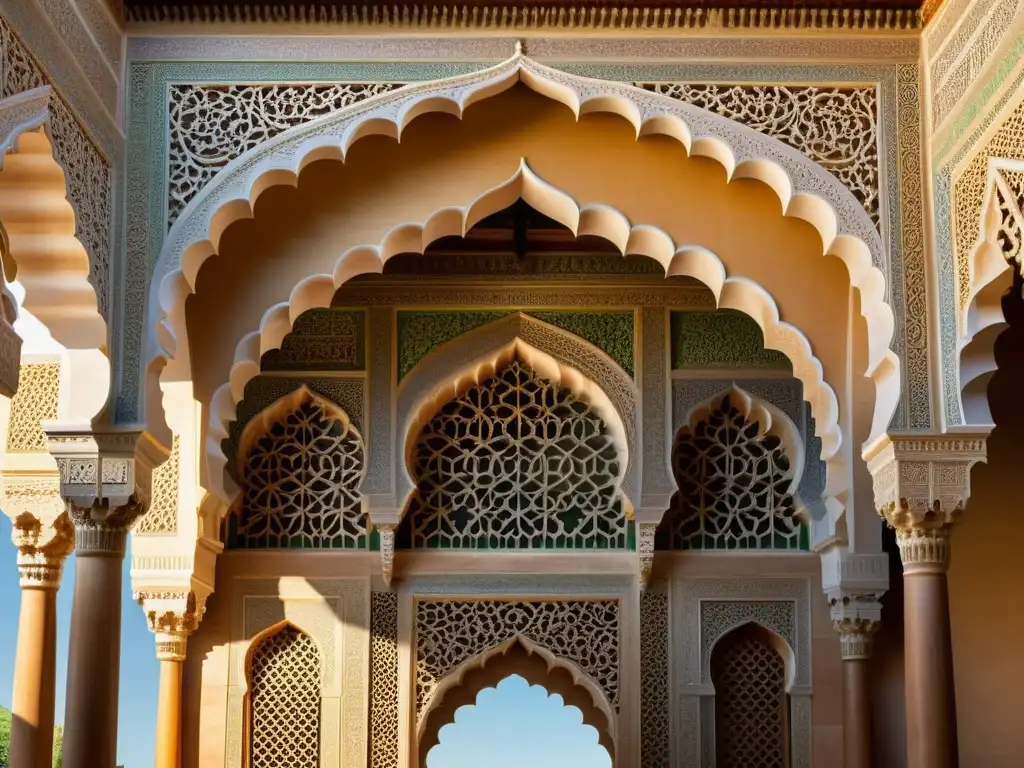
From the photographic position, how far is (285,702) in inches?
405

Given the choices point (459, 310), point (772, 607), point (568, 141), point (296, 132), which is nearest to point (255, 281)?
point (296, 132)

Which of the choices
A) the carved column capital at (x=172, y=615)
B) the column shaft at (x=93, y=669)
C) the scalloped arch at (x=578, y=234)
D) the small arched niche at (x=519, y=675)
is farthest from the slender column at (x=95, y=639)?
the small arched niche at (x=519, y=675)

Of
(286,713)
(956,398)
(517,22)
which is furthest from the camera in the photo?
(286,713)

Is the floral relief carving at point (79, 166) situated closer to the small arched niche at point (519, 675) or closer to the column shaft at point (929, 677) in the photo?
the column shaft at point (929, 677)

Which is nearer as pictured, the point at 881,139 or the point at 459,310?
the point at 881,139

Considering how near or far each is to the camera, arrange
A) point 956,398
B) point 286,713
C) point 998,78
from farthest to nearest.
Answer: point 286,713 → point 956,398 → point 998,78

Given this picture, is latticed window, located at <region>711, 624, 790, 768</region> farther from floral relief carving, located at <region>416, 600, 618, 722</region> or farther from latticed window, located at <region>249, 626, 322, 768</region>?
latticed window, located at <region>249, 626, 322, 768</region>

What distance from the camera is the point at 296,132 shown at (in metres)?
7.59

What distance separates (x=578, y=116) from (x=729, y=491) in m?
3.62

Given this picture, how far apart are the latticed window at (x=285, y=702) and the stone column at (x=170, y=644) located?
52cm

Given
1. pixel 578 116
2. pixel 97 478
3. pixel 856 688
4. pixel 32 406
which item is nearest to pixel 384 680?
pixel 32 406

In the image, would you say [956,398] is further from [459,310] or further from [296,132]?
[459,310]

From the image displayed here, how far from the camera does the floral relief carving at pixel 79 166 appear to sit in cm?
Result: 613

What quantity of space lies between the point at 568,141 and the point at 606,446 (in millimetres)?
3001
